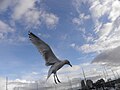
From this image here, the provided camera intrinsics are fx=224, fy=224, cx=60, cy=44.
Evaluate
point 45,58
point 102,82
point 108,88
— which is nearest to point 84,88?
point 102,82

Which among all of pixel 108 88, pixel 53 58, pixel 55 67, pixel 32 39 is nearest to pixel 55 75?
pixel 55 67

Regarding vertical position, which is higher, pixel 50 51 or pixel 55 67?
pixel 50 51

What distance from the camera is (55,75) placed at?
13.9 m

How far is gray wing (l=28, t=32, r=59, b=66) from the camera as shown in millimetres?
15130

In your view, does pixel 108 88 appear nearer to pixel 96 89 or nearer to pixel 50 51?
pixel 96 89

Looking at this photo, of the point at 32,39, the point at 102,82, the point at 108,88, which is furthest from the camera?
the point at 108,88

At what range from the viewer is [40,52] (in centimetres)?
1542

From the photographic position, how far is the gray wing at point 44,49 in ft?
49.6

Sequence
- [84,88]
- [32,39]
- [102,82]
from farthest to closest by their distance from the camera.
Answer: [102,82] → [84,88] → [32,39]

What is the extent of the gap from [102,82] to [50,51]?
38549 mm

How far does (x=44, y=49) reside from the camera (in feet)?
50.4

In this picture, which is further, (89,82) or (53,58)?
(89,82)

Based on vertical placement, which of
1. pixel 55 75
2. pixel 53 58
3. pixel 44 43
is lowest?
pixel 55 75

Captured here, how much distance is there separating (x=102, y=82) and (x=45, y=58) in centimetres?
3841
